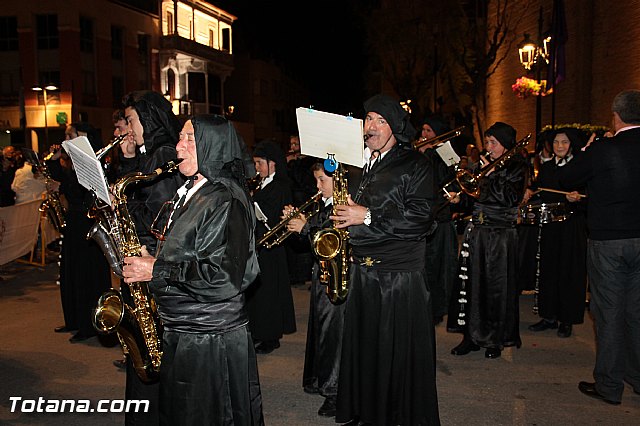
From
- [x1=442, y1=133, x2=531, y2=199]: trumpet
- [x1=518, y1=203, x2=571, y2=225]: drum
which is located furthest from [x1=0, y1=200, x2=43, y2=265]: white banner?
[x1=518, y1=203, x2=571, y2=225]: drum

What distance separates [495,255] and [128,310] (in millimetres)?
4136

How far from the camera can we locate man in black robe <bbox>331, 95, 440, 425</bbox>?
4445mm

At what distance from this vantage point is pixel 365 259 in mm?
4602

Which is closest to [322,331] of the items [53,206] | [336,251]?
[336,251]

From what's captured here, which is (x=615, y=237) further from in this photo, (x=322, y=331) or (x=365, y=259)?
(x=322, y=331)

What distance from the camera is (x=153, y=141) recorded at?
4.85m

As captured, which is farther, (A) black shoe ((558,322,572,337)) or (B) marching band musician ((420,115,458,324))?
(B) marching band musician ((420,115,458,324))

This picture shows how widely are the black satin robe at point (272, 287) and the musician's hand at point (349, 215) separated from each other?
2.45 metres

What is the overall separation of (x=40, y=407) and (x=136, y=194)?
7.14 ft

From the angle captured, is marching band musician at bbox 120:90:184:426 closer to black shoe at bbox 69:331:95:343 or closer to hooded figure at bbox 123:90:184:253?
hooded figure at bbox 123:90:184:253

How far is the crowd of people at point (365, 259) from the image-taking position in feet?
10.9

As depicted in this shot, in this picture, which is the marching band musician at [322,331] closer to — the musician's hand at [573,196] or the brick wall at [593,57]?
the musician's hand at [573,196]

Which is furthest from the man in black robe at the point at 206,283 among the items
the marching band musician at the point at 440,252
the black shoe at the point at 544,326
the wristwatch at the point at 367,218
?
the black shoe at the point at 544,326

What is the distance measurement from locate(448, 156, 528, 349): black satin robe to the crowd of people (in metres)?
0.02
